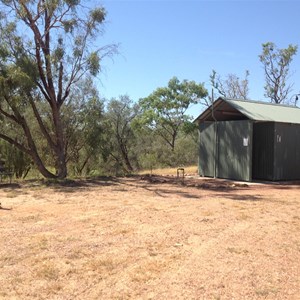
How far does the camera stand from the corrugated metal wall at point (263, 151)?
16.8 meters

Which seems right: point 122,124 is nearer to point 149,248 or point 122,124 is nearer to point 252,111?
point 252,111

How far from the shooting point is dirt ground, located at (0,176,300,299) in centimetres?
464

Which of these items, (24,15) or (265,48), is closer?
(24,15)

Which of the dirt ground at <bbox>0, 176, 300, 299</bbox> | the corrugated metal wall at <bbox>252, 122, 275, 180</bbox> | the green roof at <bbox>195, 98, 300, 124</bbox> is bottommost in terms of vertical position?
the dirt ground at <bbox>0, 176, 300, 299</bbox>

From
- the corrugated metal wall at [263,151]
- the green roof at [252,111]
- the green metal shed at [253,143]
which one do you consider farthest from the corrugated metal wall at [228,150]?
the corrugated metal wall at [263,151]

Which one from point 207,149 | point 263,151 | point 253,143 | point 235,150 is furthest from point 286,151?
point 207,149

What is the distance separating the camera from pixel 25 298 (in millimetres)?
4305

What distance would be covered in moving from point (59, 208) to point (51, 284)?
5063 millimetres

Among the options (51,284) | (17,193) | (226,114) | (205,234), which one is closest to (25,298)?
(51,284)

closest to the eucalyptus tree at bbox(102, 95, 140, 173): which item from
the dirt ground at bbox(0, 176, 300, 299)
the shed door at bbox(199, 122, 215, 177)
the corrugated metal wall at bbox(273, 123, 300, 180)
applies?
the shed door at bbox(199, 122, 215, 177)

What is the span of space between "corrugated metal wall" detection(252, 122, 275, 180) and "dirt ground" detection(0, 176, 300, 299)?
570 cm

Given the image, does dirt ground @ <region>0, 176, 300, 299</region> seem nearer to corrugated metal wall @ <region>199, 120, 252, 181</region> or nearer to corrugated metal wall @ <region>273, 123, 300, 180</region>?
corrugated metal wall @ <region>199, 120, 252, 181</region>

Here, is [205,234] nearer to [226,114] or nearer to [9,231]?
[9,231]

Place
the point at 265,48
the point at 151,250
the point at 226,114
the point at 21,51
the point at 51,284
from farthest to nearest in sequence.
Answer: the point at 265,48
the point at 226,114
the point at 21,51
the point at 151,250
the point at 51,284
